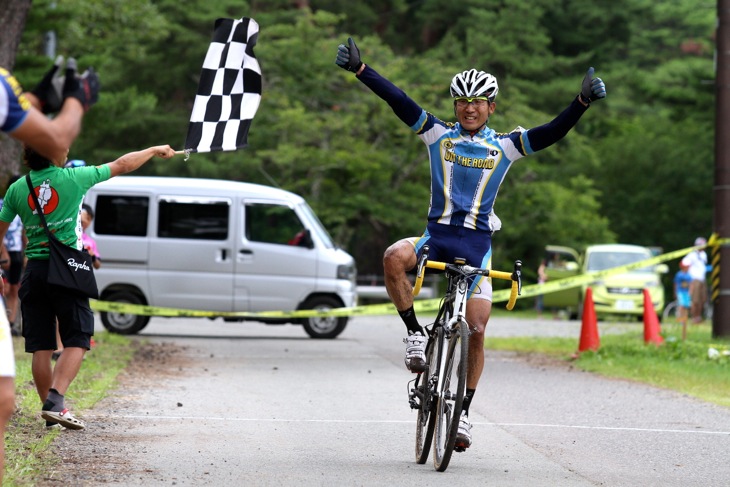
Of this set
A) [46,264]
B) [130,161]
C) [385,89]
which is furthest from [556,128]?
[46,264]

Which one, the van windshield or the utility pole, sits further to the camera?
the van windshield

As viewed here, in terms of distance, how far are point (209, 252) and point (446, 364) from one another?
13092 millimetres

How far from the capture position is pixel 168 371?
13.8 m

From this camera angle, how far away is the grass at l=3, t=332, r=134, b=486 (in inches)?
265

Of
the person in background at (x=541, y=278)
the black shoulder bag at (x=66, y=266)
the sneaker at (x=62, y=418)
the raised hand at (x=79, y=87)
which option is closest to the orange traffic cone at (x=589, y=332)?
the black shoulder bag at (x=66, y=266)

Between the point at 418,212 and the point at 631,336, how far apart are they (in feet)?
55.2

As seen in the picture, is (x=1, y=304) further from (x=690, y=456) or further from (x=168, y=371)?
(x=168, y=371)

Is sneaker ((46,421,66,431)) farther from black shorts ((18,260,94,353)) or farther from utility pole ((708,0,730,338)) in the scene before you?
utility pole ((708,0,730,338))

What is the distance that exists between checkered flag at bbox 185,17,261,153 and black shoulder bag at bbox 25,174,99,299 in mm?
1435

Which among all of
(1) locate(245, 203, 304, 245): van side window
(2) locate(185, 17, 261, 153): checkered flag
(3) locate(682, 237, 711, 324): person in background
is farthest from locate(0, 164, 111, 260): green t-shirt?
(3) locate(682, 237, 711, 324): person in background

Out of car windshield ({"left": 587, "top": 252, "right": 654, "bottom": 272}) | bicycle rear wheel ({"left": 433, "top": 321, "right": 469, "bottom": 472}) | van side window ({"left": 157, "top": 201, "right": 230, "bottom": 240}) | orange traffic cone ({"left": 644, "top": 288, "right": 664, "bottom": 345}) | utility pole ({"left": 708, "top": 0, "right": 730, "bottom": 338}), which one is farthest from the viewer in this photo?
car windshield ({"left": 587, "top": 252, "right": 654, "bottom": 272})

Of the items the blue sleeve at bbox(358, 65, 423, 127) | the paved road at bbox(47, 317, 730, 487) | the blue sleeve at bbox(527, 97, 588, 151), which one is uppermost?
the blue sleeve at bbox(358, 65, 423, 127)

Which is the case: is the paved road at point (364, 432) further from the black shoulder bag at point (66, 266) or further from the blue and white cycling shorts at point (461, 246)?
the blue and white cycling shorts at point (461, 246)

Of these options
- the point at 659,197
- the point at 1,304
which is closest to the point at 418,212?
the point at 659,197
